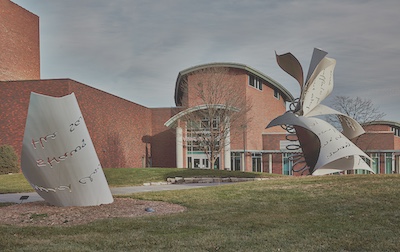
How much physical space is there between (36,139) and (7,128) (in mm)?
20208

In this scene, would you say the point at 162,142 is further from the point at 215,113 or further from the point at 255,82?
the point at 215,113

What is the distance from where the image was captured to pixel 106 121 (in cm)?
3506

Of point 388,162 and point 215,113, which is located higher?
point 215,113

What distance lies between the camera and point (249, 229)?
8.20 meters

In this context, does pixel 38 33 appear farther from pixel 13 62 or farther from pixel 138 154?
pixel 138 154

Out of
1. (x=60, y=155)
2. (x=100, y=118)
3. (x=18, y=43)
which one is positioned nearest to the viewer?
(x=60, y=155)

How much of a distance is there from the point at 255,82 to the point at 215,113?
1126cm

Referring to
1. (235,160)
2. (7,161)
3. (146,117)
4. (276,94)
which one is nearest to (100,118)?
(7,161)

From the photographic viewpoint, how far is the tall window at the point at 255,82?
45.2 meters

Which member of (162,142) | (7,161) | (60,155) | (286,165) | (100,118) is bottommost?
(286,165)

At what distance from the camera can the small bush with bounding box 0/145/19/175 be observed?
25870 millimetres

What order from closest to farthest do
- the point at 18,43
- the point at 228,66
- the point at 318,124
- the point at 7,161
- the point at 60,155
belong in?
the point at 60,155
the point at 318,124
the point at 7,161
the point at 18,43
the point at 228,66

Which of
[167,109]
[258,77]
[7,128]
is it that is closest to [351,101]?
[258,77]

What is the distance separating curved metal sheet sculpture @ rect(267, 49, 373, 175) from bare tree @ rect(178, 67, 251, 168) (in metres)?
13.2
